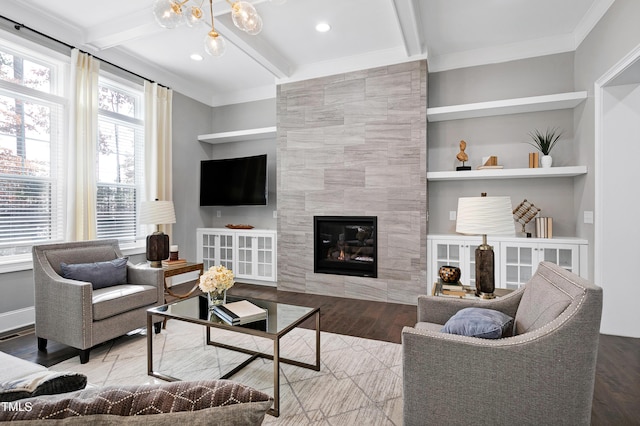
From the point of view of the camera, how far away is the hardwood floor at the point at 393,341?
197 cm

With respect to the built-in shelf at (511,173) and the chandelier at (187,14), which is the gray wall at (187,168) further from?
the built-in shelf at (511,173)

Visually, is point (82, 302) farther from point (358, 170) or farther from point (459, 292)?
point (358, 170)

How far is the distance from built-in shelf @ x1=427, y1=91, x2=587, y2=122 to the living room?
4.2 inches

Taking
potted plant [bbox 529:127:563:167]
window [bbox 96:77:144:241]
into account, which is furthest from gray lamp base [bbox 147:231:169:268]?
potted plant [bbox 529:127:563:167]

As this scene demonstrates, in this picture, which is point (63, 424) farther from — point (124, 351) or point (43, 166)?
point (43, 166)

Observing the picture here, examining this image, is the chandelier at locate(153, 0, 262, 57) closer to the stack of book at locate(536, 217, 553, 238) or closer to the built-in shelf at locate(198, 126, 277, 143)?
the built-in shelf at locate(198, 126, 277, 143)

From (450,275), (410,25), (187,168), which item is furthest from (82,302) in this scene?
(410,25)

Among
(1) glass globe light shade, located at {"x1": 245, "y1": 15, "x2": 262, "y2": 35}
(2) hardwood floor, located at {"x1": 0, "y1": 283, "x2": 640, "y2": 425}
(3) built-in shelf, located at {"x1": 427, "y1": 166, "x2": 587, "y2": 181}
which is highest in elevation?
(1) glass globe light shade, located at {"x1": 245, "y1": 15, "x2": 262, "y2": 35}

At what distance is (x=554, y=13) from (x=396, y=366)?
3.61 meters

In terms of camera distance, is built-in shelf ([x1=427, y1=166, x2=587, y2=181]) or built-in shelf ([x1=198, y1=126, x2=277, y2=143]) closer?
built-in shelf ([x1=427, y1=166, x2=587, y2=181])

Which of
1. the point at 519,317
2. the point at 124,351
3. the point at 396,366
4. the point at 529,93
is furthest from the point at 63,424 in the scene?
the point at 529,93

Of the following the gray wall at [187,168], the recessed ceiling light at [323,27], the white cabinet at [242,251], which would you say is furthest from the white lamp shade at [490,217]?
the gray wall at [187,168]

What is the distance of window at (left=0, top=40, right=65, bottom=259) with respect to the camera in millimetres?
3197

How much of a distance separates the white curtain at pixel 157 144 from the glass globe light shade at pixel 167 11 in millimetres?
2701
